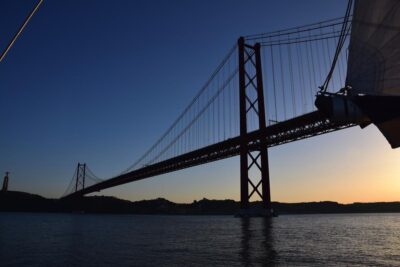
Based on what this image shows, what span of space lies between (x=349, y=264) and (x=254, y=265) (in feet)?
11.7

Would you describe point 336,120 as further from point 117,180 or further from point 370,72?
point 117,180

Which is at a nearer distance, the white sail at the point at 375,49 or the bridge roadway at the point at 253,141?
the white sail at the point at 375,49

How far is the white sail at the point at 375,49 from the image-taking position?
4.98 metres

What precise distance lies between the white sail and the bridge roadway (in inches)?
1038

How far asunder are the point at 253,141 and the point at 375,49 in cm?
4209

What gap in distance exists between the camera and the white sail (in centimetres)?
498

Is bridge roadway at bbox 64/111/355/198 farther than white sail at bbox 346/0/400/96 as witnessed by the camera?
Yes

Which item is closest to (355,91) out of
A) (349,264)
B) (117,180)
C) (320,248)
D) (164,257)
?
(349,264)

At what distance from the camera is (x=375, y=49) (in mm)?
5199

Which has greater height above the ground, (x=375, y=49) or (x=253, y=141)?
(x=253, y=141)

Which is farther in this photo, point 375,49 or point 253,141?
point 253,141

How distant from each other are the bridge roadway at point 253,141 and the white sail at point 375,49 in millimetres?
26355

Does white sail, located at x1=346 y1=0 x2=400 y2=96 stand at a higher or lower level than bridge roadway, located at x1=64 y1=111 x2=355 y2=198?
lower

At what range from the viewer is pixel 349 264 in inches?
588
